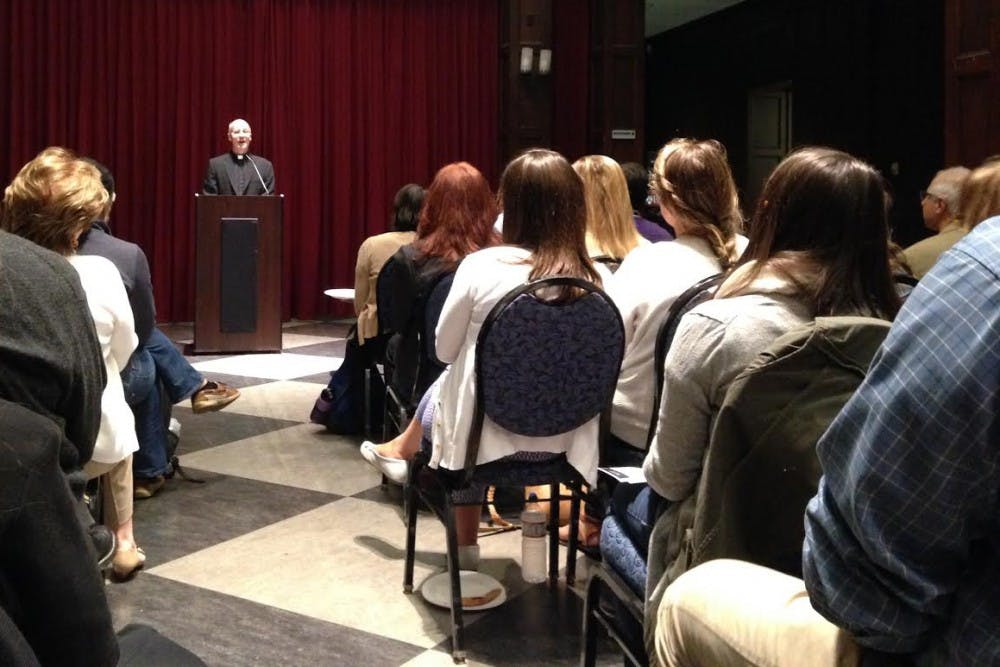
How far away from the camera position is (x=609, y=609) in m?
1.99

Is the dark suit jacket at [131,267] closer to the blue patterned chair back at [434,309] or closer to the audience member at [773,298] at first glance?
the blue patterned chair back at [434,309]

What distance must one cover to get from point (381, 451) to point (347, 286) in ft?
22.3

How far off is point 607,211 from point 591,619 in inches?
62.6

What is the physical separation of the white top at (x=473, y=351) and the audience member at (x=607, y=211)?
2.44ft

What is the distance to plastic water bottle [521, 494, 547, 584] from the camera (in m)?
2.90

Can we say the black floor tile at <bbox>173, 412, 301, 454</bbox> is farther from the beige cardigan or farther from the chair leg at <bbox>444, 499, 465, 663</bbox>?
the chair leg at <bbox>444, 499, 465, 663</bbox>

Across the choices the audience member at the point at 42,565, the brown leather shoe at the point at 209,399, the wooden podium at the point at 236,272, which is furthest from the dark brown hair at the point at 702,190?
the wooden podium at the point at 236,272

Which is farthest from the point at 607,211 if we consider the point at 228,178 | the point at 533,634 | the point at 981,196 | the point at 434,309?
the point at 228,178

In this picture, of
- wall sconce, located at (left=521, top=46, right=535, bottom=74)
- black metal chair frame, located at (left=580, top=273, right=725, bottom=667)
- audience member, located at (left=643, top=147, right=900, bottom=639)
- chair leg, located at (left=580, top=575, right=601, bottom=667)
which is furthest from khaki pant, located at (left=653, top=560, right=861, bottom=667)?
wall sconce, located at (left=521, top=46, right=535, bottom=74)

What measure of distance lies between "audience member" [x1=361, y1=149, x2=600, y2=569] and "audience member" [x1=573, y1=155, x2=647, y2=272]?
24.6 inches

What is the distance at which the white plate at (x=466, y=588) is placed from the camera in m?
2.77

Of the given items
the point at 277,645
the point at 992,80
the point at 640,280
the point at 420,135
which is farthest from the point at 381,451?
the point at 420,135

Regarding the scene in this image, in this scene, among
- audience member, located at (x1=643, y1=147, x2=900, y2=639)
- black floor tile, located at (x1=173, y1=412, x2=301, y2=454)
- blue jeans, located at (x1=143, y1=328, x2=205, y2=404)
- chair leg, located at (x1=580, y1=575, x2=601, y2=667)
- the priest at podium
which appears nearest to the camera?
audience member, located at (x1=643, y1=147, x2=900, y2=639)

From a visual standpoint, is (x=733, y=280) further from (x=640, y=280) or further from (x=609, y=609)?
(x=640, y=280)
